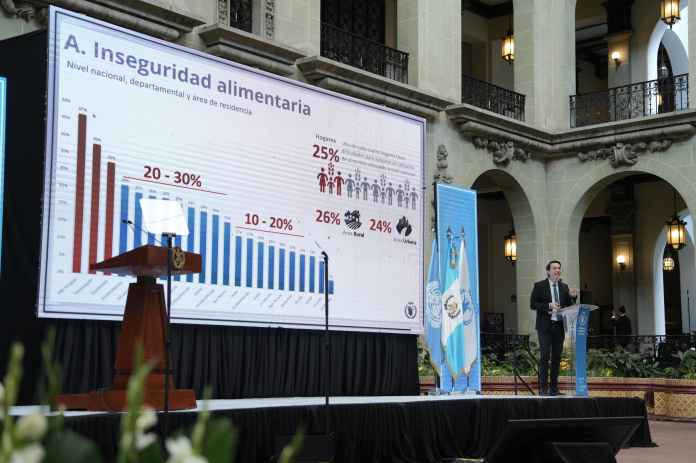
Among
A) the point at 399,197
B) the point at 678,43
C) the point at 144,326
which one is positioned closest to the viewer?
the point at 144,326

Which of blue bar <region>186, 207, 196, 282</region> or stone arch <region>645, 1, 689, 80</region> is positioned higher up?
stone arch <region>645, 1, 689, 80</region>

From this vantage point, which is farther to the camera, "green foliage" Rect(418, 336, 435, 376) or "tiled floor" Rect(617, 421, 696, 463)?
"green foliage" Rect(418, 336, 435, 376)

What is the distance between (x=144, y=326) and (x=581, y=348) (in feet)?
16.6

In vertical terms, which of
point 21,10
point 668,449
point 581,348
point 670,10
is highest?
point 670,10

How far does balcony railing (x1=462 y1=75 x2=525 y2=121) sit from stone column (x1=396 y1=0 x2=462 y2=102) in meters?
1.08

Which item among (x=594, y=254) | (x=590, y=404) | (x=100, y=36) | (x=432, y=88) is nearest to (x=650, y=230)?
(x=594, y=254)

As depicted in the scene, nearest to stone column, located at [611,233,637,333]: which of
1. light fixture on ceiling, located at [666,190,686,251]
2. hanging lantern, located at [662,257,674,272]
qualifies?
hanging lantern, located at [662,257,674,272]

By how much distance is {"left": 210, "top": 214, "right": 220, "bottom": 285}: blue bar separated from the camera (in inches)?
368

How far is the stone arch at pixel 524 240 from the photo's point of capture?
17.6m

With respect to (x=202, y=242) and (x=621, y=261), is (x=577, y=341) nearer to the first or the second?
(x=202, y=242)

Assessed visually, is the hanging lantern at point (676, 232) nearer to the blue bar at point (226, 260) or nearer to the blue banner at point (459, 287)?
the blue banner at point (459, 287)

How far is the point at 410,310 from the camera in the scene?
11641mm

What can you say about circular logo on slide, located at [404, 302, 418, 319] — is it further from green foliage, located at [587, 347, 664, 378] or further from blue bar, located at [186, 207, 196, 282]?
green foliage, located at [587, 347, 664, 378]

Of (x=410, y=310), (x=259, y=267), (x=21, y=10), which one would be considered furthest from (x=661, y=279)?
(x=21, y=10)
